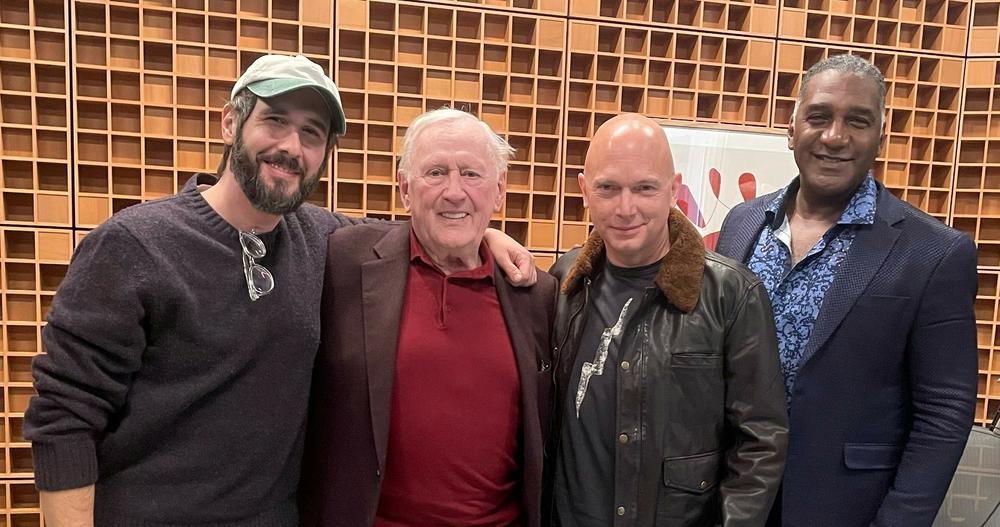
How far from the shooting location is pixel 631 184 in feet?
4.79

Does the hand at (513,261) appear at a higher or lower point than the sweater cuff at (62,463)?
higher

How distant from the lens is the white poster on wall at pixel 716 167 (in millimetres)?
2980

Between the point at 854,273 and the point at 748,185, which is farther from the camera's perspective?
the point at 748,185

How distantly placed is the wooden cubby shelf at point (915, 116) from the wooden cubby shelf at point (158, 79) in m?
2.36

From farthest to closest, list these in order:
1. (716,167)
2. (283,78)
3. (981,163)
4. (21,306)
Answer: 1. (981,163)
2. (716,167)
3. (21,306)
4. (283,78)

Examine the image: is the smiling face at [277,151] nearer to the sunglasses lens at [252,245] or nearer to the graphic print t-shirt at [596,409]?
the sunglasses lens at [252,245]

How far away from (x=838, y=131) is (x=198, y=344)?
1.55 m

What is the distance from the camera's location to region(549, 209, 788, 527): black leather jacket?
1445 millimetres

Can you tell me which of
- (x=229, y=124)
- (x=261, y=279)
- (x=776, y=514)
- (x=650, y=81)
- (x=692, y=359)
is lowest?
(x=776, y=514)

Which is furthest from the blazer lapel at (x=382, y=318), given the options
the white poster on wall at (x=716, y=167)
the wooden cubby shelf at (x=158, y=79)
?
the white poster on wall at (x=716, y=167)

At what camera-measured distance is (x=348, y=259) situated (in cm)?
160

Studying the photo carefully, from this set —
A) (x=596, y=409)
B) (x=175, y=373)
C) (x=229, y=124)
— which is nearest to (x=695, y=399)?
(x=596, y=409)

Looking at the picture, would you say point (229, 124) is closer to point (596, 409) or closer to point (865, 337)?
point (596, 409)

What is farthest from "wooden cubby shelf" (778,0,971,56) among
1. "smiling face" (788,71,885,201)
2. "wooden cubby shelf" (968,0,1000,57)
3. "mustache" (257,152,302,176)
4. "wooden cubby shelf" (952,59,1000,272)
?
"mustache" (257,152,302,176)
